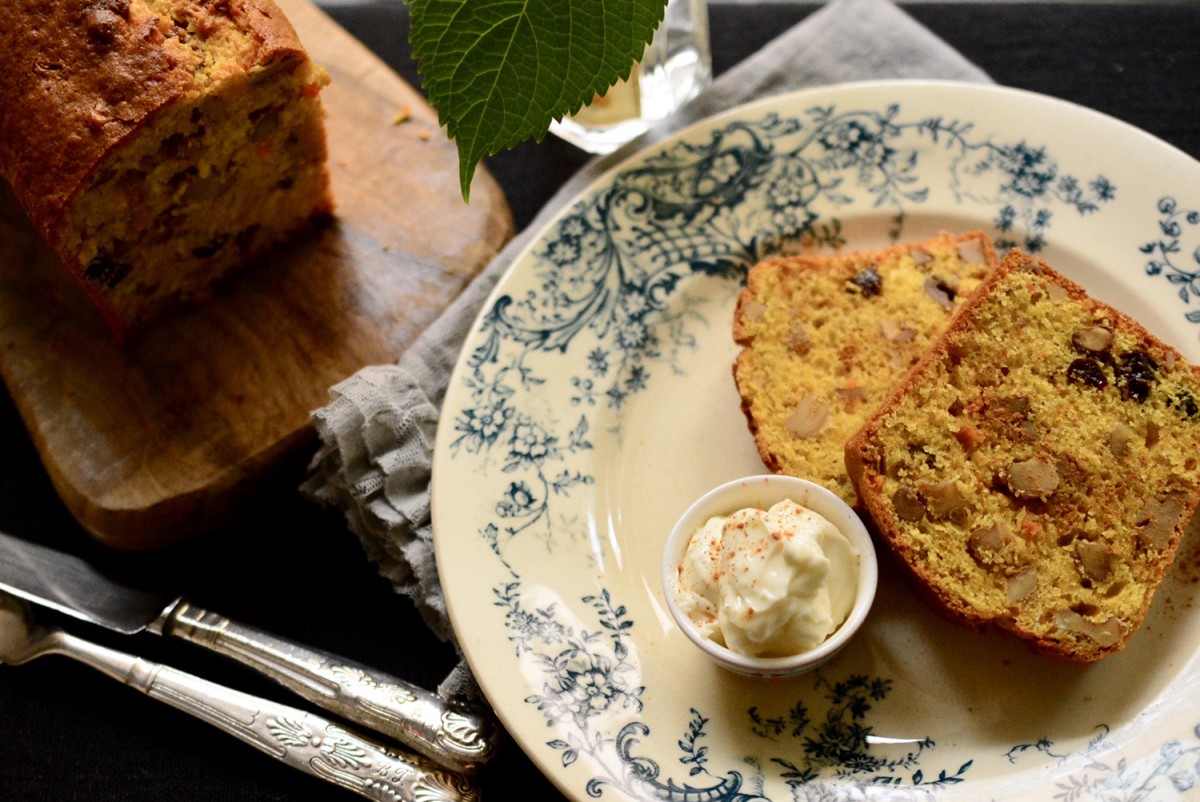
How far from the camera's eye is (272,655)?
8.31ft

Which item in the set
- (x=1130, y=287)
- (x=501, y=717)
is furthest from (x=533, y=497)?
(x=1130, y=287)

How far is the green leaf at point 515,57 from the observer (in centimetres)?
228

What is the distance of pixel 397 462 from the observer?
8.82ft

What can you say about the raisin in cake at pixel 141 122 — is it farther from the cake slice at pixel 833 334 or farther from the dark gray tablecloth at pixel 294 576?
the cake slice at pixel 833 334

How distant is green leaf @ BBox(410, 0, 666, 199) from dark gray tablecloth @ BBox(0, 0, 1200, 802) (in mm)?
929

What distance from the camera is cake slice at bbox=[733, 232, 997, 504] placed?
250cm

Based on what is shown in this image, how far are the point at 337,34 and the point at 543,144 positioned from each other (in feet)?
2.53

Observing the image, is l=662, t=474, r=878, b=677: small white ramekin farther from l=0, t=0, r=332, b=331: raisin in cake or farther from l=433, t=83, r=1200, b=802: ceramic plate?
l=0, t=0, r=332, b=331: raisin in cake

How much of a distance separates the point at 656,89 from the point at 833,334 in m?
1.08

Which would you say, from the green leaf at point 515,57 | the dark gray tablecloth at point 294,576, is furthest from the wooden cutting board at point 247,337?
the green leaf at point 515,57

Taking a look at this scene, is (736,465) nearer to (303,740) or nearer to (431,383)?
(431,383)

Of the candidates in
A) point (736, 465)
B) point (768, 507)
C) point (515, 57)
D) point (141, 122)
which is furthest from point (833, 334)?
point (141, 122)

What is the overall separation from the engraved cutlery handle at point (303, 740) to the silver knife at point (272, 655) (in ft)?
0.14

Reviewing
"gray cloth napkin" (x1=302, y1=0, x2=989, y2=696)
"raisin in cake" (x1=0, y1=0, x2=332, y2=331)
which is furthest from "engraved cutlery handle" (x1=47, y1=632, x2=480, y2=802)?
"raisin in cake" (x1=0, y1=0, x2=332, y2=331)
